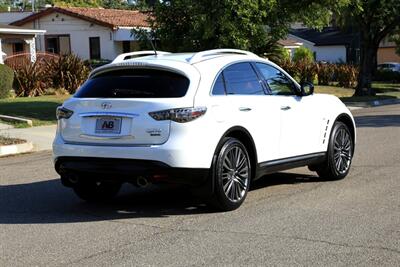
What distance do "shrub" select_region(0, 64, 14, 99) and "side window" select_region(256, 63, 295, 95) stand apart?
1655 centimetres

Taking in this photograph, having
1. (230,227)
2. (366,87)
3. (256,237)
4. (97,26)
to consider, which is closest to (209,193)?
(230,227)

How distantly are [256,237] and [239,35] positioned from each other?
48.2ft

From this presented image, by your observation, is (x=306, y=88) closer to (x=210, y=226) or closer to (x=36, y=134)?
(x=210, y=226)

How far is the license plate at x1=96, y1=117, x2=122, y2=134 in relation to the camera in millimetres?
6887

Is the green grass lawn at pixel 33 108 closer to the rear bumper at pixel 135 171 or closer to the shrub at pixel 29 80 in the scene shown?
the shrub at pixel 29 80

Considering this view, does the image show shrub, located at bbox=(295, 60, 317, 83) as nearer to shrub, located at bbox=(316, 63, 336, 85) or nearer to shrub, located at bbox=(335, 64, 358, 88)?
shrub, located at bbox=(316, 63, 336, 85)

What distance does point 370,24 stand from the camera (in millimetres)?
31219

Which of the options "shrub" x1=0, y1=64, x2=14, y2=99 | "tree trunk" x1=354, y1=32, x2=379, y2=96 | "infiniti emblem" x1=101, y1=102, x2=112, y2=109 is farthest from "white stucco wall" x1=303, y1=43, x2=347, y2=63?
"infiniti emblem" x1=101, y1=102, x2=112, y2=109

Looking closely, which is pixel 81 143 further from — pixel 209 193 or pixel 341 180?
pixel 341 180

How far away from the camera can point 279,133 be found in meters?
7.94

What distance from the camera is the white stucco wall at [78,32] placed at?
44.2m

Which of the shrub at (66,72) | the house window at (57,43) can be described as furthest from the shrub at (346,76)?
the shrub at (66,72)

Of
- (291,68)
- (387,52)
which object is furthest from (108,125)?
(387,52)

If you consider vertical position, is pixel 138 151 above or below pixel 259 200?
above
